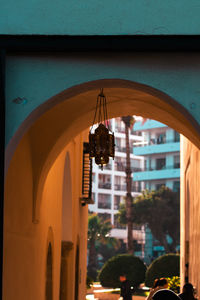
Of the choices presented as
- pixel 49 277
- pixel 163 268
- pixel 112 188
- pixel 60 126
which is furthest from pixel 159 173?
pixel 60 126

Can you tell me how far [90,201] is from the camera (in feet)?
57.5

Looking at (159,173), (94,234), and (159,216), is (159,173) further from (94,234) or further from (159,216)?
(94,234)

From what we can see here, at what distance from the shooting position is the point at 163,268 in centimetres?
2620

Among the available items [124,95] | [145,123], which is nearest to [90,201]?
[124,95]

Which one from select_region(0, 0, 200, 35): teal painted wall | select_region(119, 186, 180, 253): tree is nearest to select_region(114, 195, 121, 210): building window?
select_region(119, 186, 180, 253): tree

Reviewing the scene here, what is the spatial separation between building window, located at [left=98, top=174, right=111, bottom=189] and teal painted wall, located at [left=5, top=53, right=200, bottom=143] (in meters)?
66.4

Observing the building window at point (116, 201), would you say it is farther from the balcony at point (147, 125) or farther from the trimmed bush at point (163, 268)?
the trimmed bush at point (163, 268)

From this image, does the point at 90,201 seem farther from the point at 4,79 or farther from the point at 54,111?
the point at 4,79

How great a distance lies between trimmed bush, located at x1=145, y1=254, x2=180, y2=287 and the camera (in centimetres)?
2588

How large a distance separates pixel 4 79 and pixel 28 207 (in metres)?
3.56

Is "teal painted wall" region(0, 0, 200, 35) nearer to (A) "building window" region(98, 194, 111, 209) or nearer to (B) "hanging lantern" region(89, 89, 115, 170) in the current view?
(B) "hanging lantern" region(89, 89, 115, 170)

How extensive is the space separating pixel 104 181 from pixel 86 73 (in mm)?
67213

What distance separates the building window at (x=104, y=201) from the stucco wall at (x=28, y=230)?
5715cm

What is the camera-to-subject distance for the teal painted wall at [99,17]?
7.12 m
